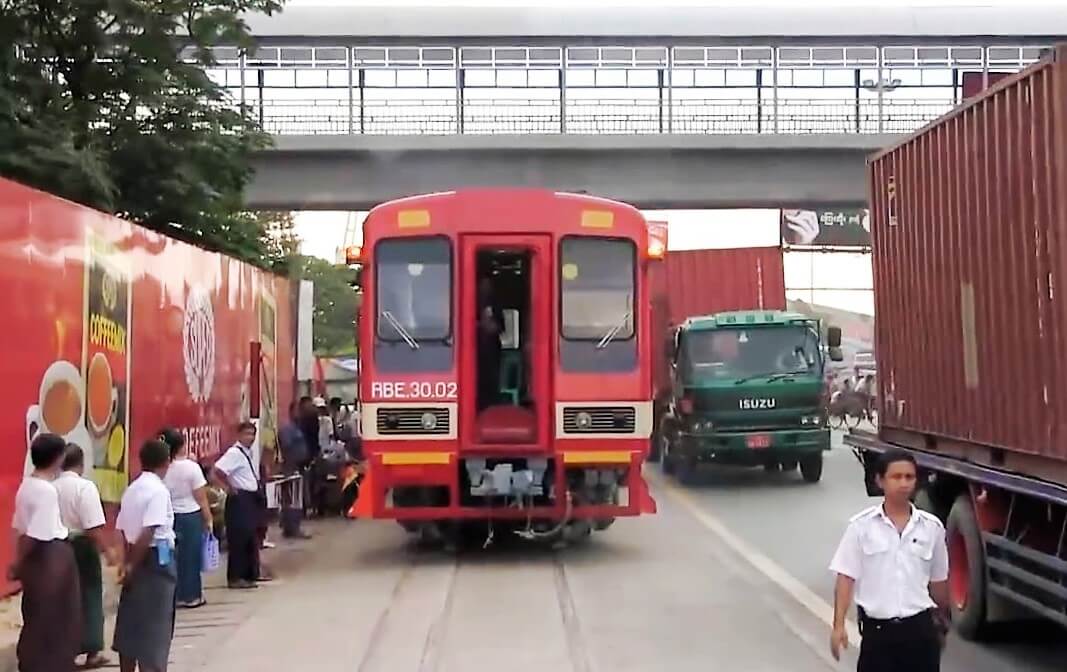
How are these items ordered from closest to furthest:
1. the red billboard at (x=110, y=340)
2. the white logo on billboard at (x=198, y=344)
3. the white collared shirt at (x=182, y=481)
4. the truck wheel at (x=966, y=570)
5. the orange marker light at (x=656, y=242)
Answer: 1. the truck wheel at (x=966, y=570)
2. the red billboard at (x=110, y=340)
3. the white collared shirt at (x=182, y=481)
4. the orange marker light at (x=656, y=242)
5. the white logo on billboard at (x=198, y=344)

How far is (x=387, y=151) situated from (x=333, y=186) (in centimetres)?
178

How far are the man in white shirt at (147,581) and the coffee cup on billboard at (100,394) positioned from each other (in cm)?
431

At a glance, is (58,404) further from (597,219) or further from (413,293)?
(597,219)

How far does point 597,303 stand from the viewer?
13195 mm

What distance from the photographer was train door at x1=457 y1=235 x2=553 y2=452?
13016 millimetres

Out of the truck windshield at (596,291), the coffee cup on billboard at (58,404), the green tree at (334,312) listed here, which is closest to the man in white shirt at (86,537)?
the coffee cup on billboard at (58,404)

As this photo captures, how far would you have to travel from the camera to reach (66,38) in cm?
1912

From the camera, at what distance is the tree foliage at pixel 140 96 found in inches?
731

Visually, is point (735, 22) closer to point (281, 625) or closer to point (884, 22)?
point (884, 22)

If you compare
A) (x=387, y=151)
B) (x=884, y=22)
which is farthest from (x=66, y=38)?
(x=884, y=22)

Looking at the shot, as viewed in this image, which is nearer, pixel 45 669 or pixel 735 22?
pixel 45 669

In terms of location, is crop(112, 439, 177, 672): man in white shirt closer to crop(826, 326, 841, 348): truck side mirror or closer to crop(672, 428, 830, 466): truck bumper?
crop(672, 428, 830, 466): truck bumper

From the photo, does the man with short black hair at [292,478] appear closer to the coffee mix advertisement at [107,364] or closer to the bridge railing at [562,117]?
the coffee mix advertisement at [107,364]

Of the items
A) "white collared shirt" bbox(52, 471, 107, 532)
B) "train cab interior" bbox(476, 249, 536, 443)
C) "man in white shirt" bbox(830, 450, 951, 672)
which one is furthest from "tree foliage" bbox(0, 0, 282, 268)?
"man in white shirt" bbox(830, 450, 951, 672)
